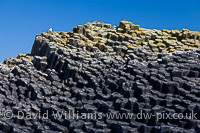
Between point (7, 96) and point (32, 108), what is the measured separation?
92.5 inches

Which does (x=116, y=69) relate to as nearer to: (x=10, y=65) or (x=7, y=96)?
(x=7, y=96)

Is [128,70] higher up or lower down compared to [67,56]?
lower down

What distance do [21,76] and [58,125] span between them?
18.4 feet

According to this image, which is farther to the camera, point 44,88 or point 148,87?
point 44,88

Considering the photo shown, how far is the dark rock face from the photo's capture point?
12375mm

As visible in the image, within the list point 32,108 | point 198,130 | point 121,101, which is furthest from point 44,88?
point 198,130

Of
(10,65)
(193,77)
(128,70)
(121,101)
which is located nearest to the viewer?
(121,101)

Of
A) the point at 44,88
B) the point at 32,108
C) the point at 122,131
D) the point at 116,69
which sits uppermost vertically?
the point at 116,69

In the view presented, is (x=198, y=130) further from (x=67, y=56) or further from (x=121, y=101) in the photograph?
(x=67, y=56)

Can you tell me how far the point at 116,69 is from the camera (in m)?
17.0

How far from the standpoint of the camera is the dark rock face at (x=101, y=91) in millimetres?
12375

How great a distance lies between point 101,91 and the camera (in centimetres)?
1511

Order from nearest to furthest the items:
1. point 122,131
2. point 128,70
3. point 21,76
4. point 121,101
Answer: point 122,131 < point 121,101 < point 128,70 < point 21,76

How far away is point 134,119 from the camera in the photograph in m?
12.5
